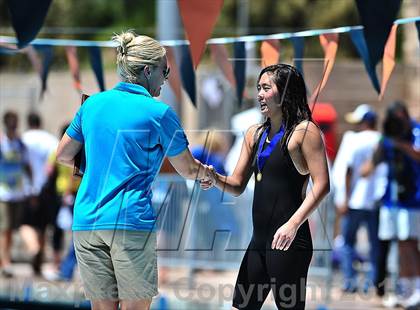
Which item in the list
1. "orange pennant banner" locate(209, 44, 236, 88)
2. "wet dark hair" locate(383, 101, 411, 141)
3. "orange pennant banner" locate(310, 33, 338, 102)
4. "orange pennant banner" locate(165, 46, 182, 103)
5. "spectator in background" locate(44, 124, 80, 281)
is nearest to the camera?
"orange pennant banner" locate(310, 33, 338, 102)

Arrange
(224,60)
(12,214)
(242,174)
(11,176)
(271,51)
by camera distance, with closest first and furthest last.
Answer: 1. (242,174)
2. (271,51)
3. (224,60)
4. (11,176)
5. (12,214)

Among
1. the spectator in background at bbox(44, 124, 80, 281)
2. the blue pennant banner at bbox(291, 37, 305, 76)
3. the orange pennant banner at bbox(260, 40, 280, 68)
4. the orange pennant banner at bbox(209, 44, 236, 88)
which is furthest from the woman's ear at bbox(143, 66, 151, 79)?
the spectator in background at bbox(44, 124, 80, 281)

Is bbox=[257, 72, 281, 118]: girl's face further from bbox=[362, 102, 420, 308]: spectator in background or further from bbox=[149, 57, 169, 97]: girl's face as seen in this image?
bbox=[362, 102, 420, 308]: spectator in background

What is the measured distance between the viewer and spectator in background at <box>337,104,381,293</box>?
913 cm

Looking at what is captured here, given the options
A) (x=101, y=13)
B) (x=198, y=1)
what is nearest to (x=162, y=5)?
(x=198, y=1)

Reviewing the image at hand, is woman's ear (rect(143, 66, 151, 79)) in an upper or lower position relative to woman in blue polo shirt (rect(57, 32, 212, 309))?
upper

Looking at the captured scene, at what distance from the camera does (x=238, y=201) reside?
912 cm

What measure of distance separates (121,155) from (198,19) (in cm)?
162

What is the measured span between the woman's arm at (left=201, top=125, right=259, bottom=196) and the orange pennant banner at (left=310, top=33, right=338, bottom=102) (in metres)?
1.09

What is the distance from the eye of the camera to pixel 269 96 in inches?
191

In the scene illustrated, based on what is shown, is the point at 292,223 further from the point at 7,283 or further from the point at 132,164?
the point at 7,283

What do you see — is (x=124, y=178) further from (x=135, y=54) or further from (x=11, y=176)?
(x=11, y=176)

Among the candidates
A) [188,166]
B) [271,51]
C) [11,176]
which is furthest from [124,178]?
[11,176]

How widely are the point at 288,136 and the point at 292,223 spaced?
0.47 metres
